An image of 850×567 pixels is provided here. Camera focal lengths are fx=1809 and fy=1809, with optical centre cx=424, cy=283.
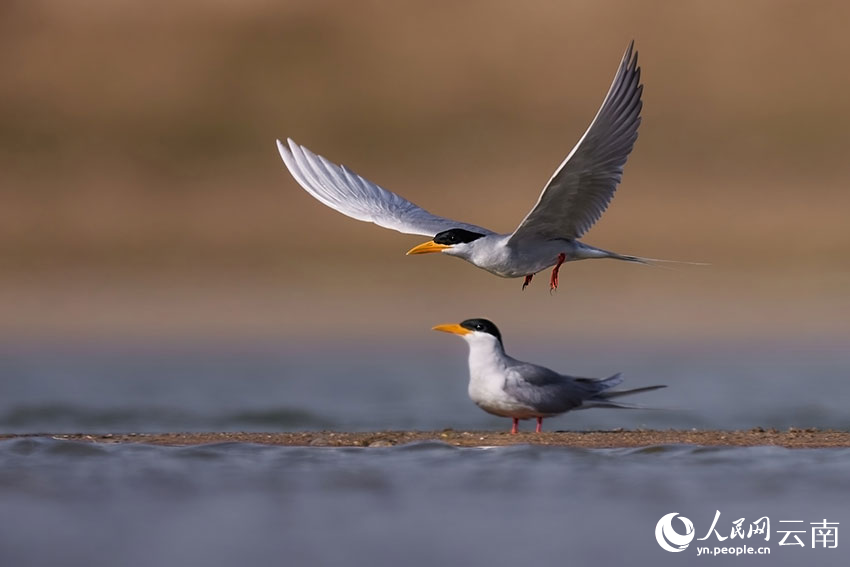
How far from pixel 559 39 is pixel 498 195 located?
591cm

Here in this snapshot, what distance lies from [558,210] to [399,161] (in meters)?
16.6

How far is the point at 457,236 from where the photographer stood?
11.9m

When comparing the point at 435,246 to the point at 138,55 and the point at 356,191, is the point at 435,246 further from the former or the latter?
the point at 138,55

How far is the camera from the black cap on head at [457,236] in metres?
11.9

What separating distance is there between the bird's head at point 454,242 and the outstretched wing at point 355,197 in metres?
0.82

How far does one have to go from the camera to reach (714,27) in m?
31.2

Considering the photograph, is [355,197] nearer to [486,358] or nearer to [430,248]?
[430,248]

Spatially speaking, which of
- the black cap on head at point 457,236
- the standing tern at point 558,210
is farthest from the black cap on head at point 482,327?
the black cap on head at point 457,236

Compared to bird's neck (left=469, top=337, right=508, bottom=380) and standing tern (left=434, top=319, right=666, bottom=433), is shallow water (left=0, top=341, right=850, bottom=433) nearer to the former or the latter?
standing tern (left=434, top=319, right=666, bottom=433)

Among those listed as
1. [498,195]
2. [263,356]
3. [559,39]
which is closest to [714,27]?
[559,39]

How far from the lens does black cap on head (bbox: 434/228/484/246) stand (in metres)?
11.9

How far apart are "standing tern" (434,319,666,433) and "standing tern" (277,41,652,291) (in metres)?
0.74

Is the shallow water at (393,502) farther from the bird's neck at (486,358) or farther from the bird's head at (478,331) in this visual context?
the bird's head at (478,331)

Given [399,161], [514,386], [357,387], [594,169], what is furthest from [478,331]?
[399,161]
